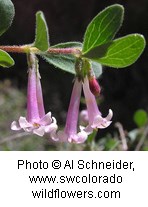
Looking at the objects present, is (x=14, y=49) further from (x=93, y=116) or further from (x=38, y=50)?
(x=93, y=116)

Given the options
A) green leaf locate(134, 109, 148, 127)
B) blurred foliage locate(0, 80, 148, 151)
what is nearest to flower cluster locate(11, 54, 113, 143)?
blurred foliage locate(0, 80, 148, 151)

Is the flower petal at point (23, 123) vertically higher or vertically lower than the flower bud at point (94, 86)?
lower

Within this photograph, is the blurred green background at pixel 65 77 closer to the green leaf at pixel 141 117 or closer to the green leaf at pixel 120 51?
the green leaf at pixel 141 117

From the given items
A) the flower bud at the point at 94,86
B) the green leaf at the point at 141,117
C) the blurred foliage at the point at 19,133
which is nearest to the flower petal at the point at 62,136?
the flower bud at the point at 94,86

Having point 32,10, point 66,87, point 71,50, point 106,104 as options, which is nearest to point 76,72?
point 71,50

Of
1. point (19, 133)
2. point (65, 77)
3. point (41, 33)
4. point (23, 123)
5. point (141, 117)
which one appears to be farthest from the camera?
point (65, 77)

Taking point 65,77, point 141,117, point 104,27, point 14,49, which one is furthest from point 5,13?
point 65,77

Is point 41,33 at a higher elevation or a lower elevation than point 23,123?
higher
